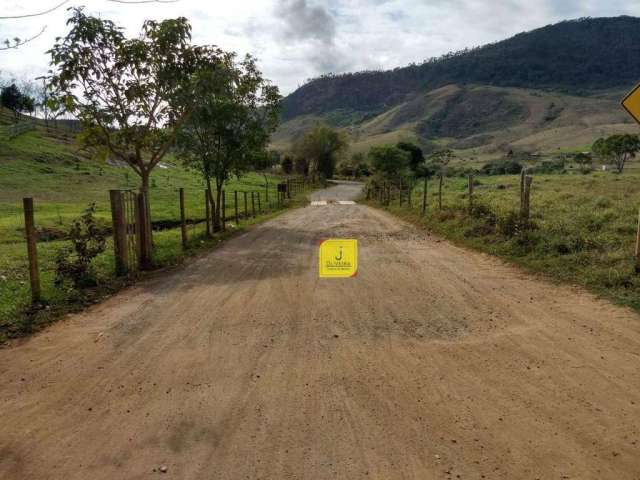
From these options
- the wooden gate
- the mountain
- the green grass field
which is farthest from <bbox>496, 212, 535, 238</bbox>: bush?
the mountain

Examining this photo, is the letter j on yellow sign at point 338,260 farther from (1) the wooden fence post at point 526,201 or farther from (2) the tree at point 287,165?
(2) the tree at point 287,165

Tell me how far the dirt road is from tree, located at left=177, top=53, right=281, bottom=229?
400 inches

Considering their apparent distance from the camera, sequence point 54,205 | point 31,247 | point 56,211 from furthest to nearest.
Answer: point 54,205
point 56,211
point 31,247

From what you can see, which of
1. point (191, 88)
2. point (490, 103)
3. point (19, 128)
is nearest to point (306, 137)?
point (19, 128)

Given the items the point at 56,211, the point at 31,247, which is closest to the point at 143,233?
the point at 31,247

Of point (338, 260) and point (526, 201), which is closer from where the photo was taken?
point (338, 260)

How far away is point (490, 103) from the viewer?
6093 inches

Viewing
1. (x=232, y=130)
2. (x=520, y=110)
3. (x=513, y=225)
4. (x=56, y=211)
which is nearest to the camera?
(x=513, y=225)

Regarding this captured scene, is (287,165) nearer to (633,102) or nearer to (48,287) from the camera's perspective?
(48,287)

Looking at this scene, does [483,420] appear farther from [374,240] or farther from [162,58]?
[162,58]

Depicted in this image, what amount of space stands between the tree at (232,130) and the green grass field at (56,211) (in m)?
0.90

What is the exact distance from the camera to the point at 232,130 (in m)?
17.6

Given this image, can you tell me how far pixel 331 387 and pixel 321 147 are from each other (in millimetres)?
73853

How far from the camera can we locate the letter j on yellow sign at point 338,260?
8977mm
